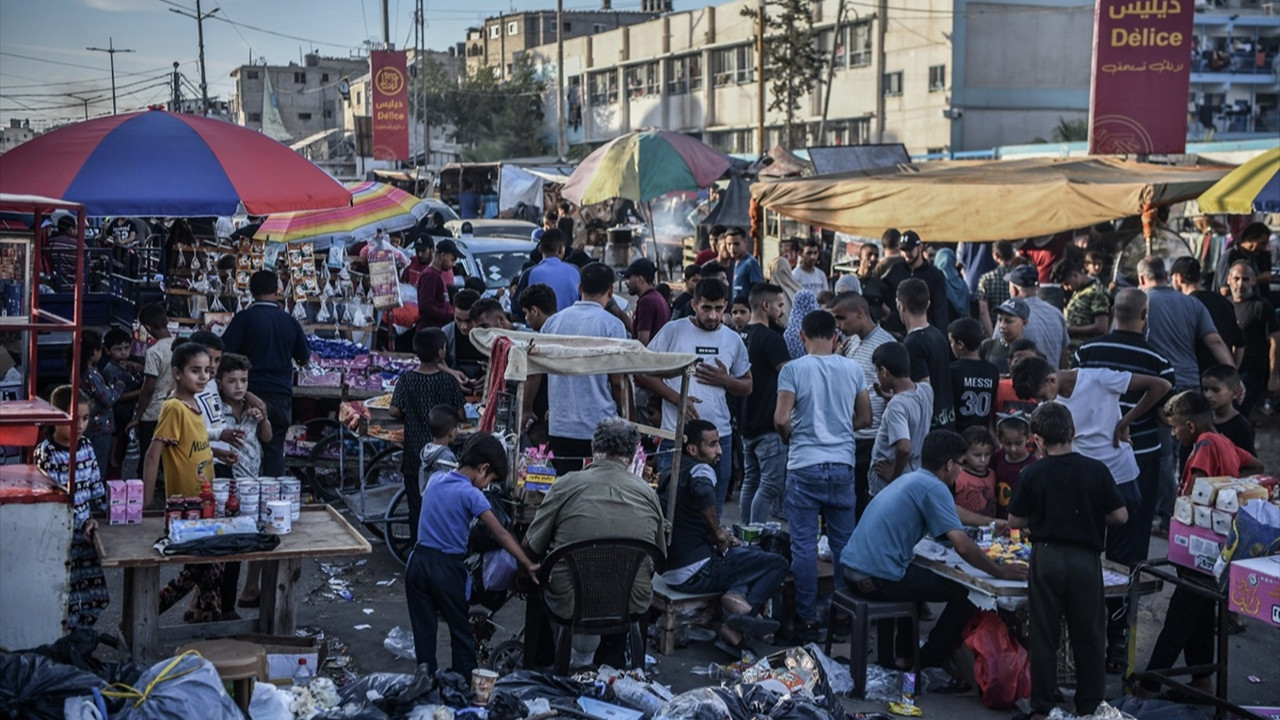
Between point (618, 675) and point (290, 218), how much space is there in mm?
10230

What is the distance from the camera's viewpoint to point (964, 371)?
28.7 feet

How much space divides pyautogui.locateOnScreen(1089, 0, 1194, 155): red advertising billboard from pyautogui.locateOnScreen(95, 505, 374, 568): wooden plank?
1323 centimetres

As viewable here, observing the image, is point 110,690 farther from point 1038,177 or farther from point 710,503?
point 1038,177

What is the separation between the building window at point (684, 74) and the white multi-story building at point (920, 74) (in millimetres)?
107

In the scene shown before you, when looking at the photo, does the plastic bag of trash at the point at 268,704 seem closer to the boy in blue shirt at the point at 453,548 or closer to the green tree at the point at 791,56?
the boy in blue shirt at the point at 453,548

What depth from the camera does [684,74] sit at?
6047 cm

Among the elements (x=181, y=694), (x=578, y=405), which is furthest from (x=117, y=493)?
(x=578, y=405)

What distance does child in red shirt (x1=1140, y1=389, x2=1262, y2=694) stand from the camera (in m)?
6.97

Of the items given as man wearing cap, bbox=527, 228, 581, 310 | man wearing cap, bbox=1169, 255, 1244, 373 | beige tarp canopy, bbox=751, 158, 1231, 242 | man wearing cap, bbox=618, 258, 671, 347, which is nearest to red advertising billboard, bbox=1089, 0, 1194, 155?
beige tarp canopy, bbox=751, 158, 1231, 242

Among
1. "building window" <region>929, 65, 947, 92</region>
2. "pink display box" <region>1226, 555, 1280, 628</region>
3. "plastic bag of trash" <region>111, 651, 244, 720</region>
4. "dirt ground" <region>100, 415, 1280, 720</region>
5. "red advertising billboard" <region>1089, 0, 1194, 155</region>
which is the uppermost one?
"building window" <region>929, 65, 947, 92</region>

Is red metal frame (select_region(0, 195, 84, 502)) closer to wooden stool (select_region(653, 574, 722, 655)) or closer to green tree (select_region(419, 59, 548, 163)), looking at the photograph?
wooden stool (select_region(653, 574, 722, 655))

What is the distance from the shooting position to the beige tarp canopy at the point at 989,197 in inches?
508

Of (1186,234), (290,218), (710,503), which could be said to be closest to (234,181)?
(710,503)

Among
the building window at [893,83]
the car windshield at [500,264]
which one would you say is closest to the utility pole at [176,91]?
the building window at [893,83]
